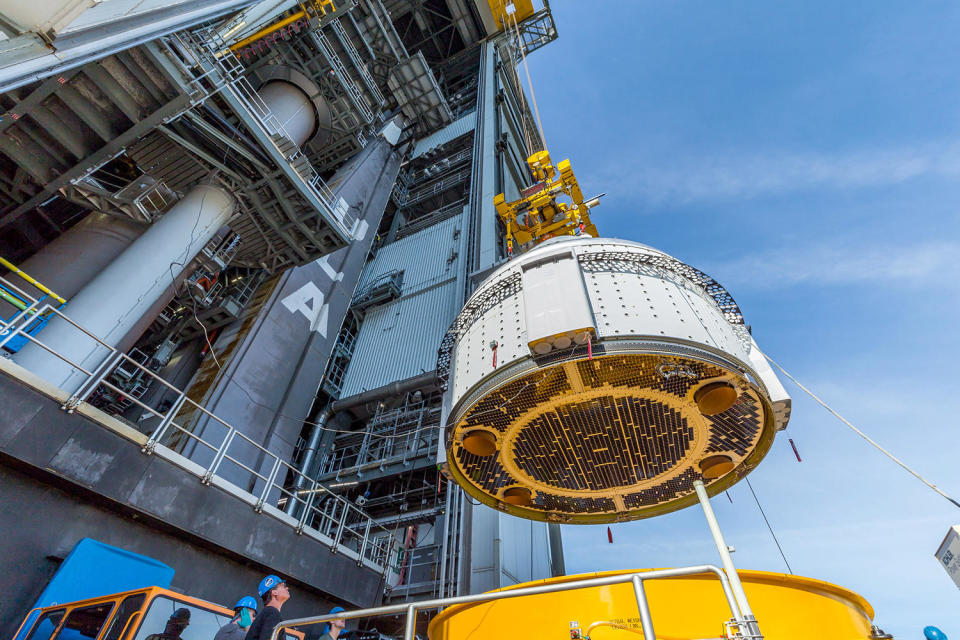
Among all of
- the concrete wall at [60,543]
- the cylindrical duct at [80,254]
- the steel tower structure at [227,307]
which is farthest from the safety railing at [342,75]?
the concrete wall at [60,543]

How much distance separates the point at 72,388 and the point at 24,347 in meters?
1.09

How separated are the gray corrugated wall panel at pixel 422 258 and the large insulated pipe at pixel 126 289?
32.1 ft

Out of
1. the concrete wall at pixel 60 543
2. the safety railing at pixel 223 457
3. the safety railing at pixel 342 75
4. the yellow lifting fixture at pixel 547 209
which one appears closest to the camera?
the concrete wall at pixel 60 543

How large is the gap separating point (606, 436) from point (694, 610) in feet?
5.55

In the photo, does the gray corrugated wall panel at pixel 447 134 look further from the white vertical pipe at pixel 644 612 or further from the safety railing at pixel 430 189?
the white vertical pipe at pixel 644 612

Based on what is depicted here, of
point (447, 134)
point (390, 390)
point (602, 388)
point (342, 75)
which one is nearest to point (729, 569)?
point (602, 388)

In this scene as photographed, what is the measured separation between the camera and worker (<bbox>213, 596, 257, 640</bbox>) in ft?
13.3

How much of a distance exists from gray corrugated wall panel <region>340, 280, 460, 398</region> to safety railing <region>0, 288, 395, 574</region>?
185 inches

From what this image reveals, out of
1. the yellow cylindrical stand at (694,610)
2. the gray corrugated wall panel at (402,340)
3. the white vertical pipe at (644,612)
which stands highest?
the gray corrugated wall panel at (402,340)

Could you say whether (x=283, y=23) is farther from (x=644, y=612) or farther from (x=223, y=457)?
(x=644, y=612)

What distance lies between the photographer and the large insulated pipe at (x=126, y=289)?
7.90m

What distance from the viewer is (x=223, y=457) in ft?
31.4

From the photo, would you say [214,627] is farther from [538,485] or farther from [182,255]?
[182,255]

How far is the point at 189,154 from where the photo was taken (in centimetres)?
1162
